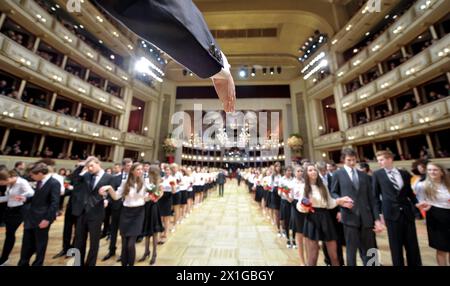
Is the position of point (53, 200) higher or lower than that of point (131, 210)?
higher

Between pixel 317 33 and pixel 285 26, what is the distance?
2.43m

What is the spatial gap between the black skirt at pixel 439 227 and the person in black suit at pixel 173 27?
146 inches

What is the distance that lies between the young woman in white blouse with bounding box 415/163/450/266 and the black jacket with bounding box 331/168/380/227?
72 cm

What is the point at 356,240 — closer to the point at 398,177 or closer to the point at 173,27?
the point at 398,177

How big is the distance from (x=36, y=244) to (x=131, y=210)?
5.10 ft

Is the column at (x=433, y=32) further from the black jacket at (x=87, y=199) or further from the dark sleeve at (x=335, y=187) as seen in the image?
the black jacket at (x=87, y=199)

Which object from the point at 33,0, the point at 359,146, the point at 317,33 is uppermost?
the point at 317,33

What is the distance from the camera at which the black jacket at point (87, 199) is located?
273 cm

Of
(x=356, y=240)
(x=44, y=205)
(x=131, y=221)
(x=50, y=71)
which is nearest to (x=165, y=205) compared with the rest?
(x=131, y=221)

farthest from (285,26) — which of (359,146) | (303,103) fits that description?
(359,146)

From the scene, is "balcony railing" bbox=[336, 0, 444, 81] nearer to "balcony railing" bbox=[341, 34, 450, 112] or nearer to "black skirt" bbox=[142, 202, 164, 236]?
"balcony railing" bbox=[341, 34, 450, 112]

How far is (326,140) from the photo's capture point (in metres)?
13.2

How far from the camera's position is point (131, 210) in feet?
9.16

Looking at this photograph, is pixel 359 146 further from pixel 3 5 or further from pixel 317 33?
pixel 3 5
